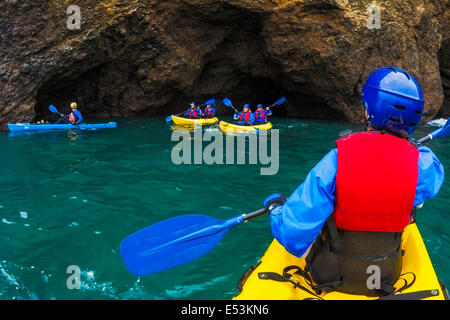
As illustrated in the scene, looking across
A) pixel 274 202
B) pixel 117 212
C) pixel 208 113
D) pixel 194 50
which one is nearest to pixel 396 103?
pixel 274 202

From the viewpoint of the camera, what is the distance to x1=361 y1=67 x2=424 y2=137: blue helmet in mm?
1711

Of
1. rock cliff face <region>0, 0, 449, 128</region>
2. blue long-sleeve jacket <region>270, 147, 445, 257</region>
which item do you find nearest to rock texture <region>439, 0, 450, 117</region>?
rock cliff face <region>0, 0, 449, 128</region>

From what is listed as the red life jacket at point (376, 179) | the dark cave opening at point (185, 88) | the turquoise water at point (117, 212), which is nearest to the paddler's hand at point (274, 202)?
the red life jacket at point (376, 179)

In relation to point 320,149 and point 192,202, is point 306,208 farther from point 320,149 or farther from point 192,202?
point 320,149

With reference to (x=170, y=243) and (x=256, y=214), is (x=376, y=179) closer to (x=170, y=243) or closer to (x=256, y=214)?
(x=256, y=214)

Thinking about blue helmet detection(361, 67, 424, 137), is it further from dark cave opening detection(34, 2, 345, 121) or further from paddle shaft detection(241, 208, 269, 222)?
dark cave opening detection(34, 2, 345, 121)

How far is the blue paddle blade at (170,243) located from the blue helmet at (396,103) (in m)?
1.31

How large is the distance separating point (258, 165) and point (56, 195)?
3.91 metres

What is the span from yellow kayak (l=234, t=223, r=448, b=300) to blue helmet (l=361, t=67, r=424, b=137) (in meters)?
0.91

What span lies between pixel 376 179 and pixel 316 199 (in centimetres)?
30

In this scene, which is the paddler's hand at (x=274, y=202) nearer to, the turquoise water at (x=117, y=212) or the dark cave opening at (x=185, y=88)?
the turquoise water at (x=117, y=212)

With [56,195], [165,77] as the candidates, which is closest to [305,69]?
[165,77]

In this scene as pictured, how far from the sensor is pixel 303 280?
7.18 feet

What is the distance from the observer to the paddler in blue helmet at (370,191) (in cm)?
162
